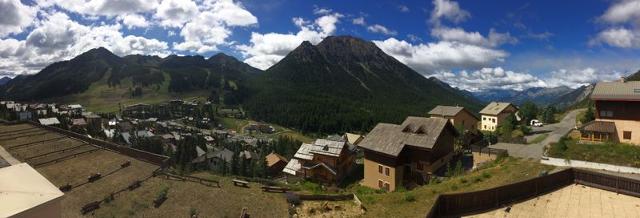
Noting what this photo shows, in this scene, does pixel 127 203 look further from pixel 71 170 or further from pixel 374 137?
pixel 374 137

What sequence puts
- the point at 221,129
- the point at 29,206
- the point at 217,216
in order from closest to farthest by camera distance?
the point at 29,206
the point at 217,216
the point at 221,129

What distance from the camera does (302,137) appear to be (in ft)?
540

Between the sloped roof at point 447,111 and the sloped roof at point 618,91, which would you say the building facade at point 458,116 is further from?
the sloped roof at point 618,91

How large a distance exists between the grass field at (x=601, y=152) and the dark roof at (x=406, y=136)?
1037cm

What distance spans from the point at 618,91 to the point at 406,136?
20251mm

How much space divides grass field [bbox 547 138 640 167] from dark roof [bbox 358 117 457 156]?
10372mm

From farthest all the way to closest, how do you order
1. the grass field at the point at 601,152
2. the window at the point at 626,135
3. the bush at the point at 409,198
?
the window at the point at 626,135 < the grass field at the point at 601,152 < the bush at the point at 409,198

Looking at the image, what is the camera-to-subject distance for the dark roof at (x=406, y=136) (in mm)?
39094

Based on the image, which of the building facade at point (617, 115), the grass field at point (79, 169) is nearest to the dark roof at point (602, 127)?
the building facade at point (617, 115)

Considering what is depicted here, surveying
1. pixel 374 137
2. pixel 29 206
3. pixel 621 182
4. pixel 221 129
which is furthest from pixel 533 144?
pixel 221 129

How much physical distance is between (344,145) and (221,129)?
142 metres

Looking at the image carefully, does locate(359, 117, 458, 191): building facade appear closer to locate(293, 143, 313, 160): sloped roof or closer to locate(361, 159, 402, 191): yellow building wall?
locate(361, 159, 402, 191): yellow building wall

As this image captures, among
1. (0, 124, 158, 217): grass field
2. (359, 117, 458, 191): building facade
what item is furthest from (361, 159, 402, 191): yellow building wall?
(0, 124, 158, 217): grass field

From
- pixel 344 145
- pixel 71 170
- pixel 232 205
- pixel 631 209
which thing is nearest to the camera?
pixel 631 209
